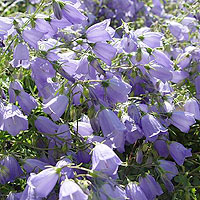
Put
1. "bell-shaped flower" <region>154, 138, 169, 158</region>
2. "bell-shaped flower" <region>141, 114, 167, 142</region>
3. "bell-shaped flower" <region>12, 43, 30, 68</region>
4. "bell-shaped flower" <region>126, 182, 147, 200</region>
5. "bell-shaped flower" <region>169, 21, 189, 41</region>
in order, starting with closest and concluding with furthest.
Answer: "bell-shaped flower" <region>126, 182, 147, 200</region> < "bell-shaped flower" <region>12, 43, 30, 68</region> < "bell-shaped flower" <region>141, 114, 167, 142</region> < "bell-shaped flower" <region>154, 138, 169, 158</region> < "bell-shaped flower" <region>169, 21, 189, 41</region>

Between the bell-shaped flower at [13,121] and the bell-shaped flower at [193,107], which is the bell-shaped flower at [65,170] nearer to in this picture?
the bell-shaped flower at [13,121]

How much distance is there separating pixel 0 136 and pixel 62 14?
1.88 feet

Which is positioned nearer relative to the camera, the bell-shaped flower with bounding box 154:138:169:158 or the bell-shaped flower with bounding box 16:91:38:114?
the bell-shaped flower with bounding box 16:91:38:114

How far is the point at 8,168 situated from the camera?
1.59 meters

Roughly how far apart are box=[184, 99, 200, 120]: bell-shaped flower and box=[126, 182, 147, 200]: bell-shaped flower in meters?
0.61

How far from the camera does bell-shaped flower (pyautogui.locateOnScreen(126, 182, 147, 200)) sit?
5.14ft

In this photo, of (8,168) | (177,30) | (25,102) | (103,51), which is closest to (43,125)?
(25,102)

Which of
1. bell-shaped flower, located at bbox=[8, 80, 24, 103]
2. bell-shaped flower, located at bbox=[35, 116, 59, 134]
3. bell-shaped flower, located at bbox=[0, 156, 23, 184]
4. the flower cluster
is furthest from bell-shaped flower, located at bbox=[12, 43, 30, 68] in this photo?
bell-shaped flower, located at bbox=[0, 156, 23, 184]

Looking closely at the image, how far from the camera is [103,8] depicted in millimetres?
4203

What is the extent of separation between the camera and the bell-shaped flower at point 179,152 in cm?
186

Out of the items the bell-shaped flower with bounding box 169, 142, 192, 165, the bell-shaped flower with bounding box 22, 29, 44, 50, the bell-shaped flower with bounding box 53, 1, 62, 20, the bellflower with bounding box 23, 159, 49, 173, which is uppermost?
the bell-shaped flower with bounding box 53, 1, 62, 20

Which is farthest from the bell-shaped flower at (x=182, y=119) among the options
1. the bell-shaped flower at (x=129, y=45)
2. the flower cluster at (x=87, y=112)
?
the bell-shaped flower at (x=129, y=45)

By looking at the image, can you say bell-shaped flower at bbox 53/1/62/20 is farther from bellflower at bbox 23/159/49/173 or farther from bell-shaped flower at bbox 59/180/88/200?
bell-shaped flower at bbox 59/180/88/200

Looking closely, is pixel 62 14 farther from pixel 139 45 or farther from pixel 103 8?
pixel 103 8
